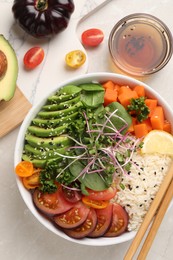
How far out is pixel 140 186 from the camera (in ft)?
6.66

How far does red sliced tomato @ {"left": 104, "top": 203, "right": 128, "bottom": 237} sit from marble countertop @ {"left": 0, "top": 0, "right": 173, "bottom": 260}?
0.86 ft

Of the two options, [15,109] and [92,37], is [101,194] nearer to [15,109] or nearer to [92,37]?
[15,109]

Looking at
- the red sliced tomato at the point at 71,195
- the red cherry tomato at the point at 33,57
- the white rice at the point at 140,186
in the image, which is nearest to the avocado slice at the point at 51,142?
the red sliced tomato at the point at 71,195

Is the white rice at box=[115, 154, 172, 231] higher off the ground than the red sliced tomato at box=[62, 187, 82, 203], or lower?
lower

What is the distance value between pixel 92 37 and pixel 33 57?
0.88 ft

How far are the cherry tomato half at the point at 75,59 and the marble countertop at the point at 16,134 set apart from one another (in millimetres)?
28

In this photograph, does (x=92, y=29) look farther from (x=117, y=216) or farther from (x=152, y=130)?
(x=117, y=216)

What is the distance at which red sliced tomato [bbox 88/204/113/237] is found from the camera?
1.99 m

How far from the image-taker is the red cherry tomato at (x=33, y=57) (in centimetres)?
222

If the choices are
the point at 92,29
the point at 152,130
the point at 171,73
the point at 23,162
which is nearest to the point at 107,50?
the point at 92,29

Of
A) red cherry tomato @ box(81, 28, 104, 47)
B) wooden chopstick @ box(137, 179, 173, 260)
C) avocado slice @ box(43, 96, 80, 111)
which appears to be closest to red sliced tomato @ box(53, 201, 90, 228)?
wooden chopstick @ box(137, 179, 173, 260)

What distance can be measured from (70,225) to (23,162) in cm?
29

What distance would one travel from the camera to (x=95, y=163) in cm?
198

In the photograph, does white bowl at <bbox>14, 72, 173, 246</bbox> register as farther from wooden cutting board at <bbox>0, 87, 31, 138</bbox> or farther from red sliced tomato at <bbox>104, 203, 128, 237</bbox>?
wooden cutting board at <bbox>0, 87, 31, 138</bbox>
